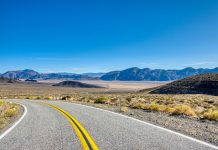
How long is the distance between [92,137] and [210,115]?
8175 mm

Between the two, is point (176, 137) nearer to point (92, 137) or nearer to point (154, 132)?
point (154, 132)

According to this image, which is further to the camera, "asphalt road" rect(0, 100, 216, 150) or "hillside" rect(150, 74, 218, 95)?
"hillside" rect(150, 74, 218, 95)

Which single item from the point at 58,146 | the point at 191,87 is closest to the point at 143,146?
the point at 58,146

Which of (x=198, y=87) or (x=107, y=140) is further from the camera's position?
(x=198, y=87)

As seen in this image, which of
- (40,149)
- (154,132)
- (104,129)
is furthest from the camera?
(104,129)

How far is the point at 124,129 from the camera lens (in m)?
10.8

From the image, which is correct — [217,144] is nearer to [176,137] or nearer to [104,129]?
[176,137]

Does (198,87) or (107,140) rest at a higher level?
(107,140)

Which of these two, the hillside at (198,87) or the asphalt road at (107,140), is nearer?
the asphalt road at (107,140)

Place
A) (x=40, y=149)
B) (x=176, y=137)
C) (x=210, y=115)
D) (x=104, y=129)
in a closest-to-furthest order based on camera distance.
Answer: (x=40, y=149), (x=176, y=137), (x=104, y=129), (x=210, y=115)

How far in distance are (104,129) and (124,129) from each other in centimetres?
79

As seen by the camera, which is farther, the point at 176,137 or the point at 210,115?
the point at 210,115

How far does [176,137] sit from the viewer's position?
9.05m

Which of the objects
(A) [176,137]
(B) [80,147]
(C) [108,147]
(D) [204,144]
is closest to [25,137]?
(B) [80,147]
